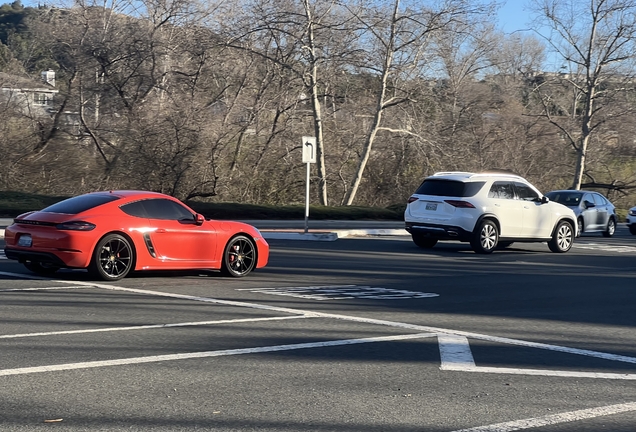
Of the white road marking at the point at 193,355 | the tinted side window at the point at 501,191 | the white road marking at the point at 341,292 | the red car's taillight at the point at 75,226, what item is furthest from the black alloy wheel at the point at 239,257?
the tinted side window at the point at 501,191

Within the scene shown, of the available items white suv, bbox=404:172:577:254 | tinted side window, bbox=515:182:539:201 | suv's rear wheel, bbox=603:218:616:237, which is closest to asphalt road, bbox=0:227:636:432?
white suv, bbox=404:172:577:254

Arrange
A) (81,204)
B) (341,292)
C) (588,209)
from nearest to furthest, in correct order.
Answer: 1. (341,292)
2. (81,204)
3. (588,209)

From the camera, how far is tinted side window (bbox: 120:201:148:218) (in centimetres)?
1330

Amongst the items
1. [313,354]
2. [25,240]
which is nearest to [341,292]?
[25,240]

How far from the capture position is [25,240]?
12.8 m

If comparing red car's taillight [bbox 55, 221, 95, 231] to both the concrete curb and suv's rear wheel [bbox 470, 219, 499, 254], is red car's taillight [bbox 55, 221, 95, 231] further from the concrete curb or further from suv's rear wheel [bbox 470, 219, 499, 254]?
the concrete curb

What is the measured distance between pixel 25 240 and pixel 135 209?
1647mm

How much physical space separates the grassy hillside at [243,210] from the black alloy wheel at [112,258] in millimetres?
16463

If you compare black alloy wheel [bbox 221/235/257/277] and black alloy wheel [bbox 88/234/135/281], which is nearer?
black alloy wheel [bbox 88/234/135/281]

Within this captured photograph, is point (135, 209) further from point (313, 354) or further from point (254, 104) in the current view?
point (254, 104)

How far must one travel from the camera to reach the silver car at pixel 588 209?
94.6 ft

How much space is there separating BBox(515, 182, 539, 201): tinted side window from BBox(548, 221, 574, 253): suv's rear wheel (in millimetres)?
1137

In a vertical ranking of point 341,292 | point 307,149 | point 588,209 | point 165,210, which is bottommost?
point 341,292

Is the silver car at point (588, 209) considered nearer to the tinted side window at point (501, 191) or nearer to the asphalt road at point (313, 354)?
the tinted side window at point (501, 191)
